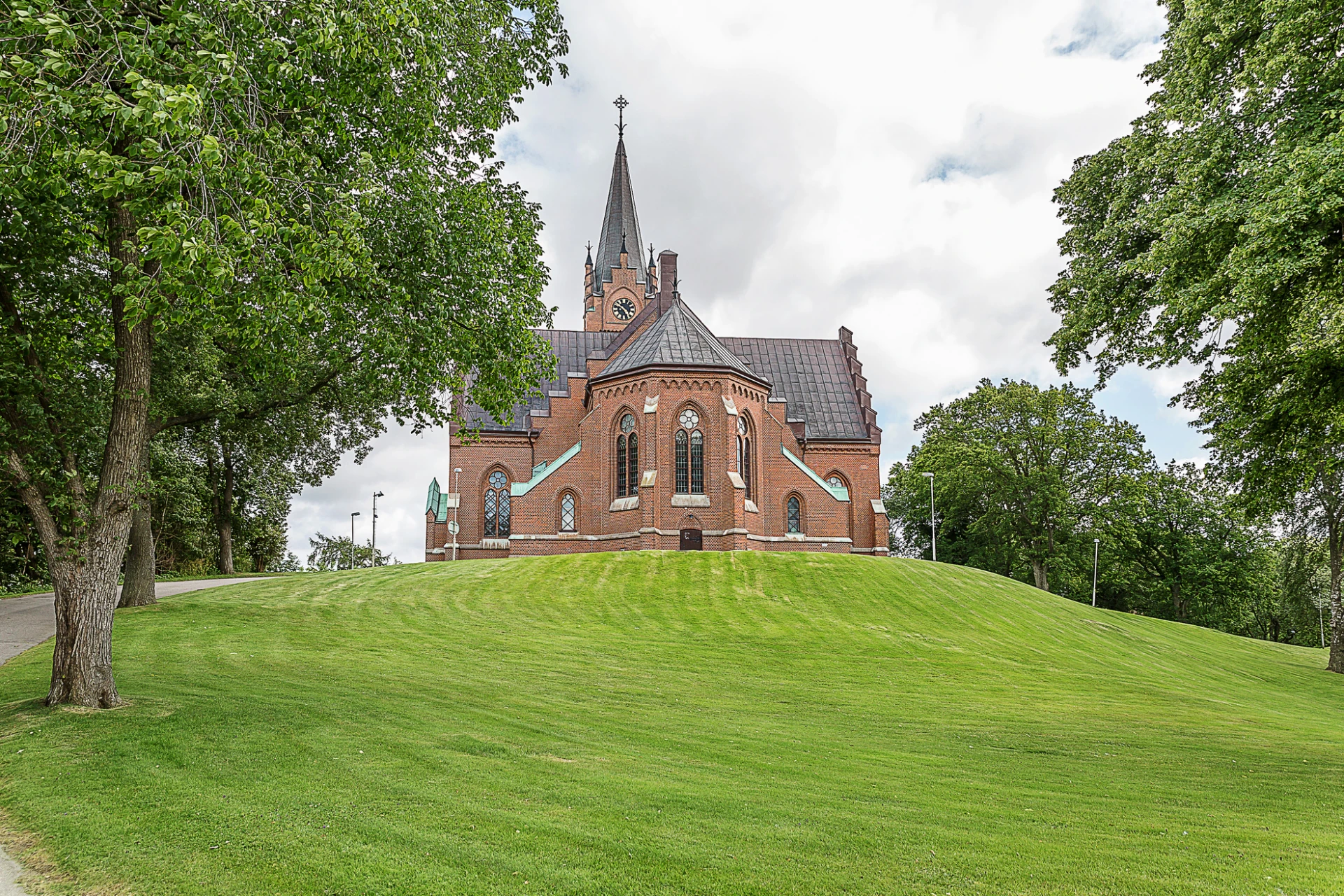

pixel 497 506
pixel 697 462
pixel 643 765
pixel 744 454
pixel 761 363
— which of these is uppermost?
pixel 761 363

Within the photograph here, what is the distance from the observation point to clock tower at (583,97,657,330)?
197 feet

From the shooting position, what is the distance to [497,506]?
1757 inches

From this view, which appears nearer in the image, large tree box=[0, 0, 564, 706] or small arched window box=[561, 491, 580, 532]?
large tree box=[0, 0, 564, 706]

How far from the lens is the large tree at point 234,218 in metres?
7.38

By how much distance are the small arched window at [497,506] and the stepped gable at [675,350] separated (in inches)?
350

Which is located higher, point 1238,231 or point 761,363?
point 761,363

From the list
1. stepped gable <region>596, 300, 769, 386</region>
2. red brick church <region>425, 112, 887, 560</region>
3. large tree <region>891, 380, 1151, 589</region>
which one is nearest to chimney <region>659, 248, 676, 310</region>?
red brick church <region>425, 112, 887, 560</region>

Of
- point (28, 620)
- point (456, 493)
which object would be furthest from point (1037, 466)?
point (28, 620)

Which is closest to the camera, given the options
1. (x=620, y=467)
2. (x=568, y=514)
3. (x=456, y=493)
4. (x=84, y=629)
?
(x=84, y=629)

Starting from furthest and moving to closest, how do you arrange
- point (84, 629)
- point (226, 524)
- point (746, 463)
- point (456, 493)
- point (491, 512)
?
point (491, 512) → point (456, 493) → point (746, 463) → point (226, 524) → point (84, 629)

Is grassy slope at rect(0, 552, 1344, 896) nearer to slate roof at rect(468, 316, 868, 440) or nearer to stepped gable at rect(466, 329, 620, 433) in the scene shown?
slate roof at rect(468, 316, 868, 440)

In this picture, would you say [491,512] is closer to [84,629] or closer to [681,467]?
[681,467]

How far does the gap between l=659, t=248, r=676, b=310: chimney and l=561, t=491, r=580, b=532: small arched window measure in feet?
40.9

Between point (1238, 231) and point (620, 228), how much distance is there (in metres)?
54.4
